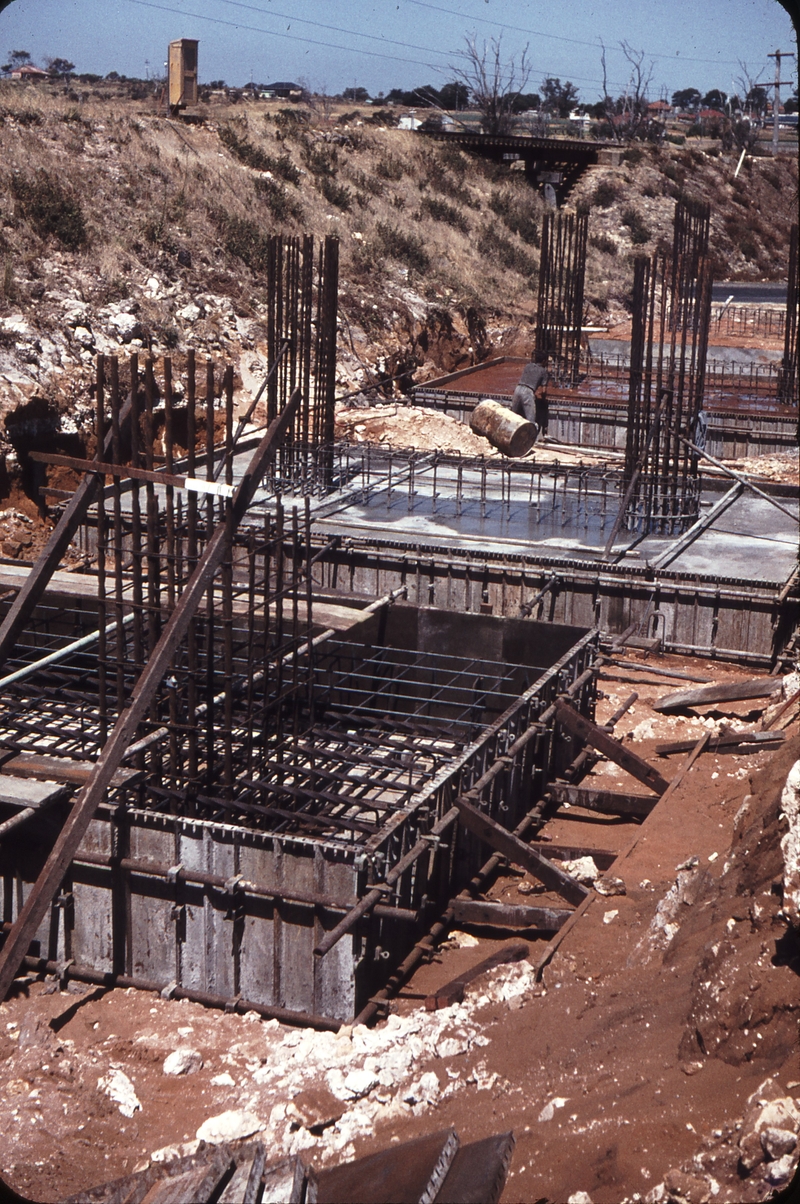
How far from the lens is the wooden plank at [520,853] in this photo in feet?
33.8

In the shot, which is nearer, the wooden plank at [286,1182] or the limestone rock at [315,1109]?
the wooden plank at [286,1182]

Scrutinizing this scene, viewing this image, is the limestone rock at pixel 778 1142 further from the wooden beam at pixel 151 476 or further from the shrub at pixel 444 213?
the shrub at pixel 444 213

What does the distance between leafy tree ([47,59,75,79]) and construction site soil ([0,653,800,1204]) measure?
6724cm

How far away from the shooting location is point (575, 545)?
19.4 meters

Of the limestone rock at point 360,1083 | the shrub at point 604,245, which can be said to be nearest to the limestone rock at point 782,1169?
the limestone rock at point 360,1083

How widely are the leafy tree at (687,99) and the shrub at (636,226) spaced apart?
198 feet

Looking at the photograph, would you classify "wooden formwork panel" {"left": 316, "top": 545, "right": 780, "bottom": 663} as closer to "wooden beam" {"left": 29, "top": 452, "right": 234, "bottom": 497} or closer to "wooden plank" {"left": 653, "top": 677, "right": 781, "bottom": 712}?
"wooden plank" {"left": 653, "top": 677, "right": 781, "bottom": 712}

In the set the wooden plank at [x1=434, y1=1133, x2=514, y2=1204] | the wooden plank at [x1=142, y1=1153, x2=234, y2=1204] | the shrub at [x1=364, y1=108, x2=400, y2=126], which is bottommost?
the wooden plank at [x1=142, y1=1153, x2=234, y2=1204]

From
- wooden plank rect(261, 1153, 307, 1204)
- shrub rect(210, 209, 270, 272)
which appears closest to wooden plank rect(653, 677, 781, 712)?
wooden plank rect(261, 1153, 307, 1204)

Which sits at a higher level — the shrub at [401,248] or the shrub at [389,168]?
the shrub at [389,168]

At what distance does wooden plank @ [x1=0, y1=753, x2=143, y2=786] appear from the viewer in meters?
10.6

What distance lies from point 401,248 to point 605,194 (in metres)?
23.8

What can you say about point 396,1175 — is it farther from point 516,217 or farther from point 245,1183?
point 516,217

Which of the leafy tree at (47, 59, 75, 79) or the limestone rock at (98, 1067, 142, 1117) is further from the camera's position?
the leafy tree at (47, 59, 75, 79)
